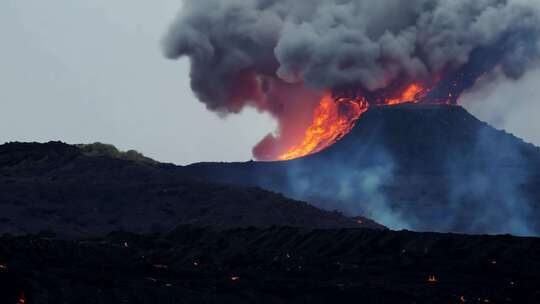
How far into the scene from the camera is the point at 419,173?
116 m

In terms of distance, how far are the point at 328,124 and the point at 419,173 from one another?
14.6m

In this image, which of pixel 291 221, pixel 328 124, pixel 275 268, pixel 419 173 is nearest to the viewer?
pixel 275 268

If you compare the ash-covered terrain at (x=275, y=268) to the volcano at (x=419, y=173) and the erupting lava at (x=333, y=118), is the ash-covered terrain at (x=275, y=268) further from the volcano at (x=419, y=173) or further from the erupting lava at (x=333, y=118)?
the erupting lava at (x=333, y=118)

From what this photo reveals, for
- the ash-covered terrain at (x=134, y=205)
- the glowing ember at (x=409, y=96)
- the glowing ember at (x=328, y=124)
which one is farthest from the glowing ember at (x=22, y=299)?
the glowing ember at (x=409, y=96)

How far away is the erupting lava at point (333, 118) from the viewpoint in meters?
123

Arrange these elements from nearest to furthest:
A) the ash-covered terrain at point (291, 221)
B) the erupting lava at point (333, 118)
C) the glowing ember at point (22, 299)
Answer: the glowing ember at point (22, 299)
the ash-covered terrain at point (291, 221)
the erupting lava at point (333, 118)

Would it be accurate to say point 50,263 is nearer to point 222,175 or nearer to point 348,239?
point 348,239

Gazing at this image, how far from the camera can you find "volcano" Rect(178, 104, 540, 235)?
106 meters

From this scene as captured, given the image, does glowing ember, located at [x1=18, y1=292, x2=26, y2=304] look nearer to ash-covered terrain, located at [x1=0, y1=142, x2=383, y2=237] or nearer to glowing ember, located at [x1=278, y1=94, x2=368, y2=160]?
ash-covered terrain, located at [x1=0, y1=142, x2=383, y2=237]

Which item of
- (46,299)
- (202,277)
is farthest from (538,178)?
(46,299)

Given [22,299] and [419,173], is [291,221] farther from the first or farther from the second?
[22,299]

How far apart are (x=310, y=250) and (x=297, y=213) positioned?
24.1 m

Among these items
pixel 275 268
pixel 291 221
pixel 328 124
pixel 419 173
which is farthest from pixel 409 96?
pixel 275 268

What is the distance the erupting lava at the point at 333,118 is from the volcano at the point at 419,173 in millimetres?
2125
